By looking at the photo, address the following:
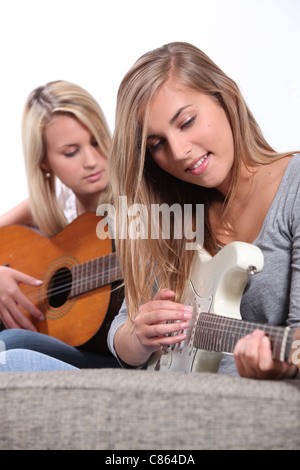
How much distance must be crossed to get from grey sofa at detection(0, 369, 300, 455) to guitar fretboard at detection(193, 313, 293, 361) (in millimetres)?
51

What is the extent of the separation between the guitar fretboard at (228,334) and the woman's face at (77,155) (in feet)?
3.33

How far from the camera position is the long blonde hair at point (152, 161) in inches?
48.9

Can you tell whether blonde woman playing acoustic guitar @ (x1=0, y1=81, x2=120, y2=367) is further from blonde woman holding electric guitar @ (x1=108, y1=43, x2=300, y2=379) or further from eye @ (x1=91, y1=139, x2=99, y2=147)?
blonde woman holding electric guitar @ (x1=108, y1=43, x2=300, y2=379)

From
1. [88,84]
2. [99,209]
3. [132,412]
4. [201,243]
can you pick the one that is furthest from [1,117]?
[132,412]

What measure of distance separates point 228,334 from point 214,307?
6.6 inches

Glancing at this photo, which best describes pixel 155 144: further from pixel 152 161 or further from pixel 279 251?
pixel 279 251

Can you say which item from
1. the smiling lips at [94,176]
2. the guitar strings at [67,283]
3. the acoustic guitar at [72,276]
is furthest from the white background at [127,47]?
the guitar strings at [67,283]

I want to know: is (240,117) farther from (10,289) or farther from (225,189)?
(10,289)

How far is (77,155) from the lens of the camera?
2.02 m

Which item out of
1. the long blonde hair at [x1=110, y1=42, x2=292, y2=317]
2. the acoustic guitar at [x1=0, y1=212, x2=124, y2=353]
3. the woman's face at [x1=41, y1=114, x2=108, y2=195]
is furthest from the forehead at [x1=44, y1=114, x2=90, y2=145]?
the long blonde hair at [x1=110, y1=42, x2=292, y2=317]

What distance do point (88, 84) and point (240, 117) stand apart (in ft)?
3.34

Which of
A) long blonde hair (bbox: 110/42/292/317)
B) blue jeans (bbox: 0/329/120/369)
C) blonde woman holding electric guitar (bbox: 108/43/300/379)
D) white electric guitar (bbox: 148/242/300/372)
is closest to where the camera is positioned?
white electric guitar (bbox: 148/242/300/372)

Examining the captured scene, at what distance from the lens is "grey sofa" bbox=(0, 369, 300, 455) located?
67 cm

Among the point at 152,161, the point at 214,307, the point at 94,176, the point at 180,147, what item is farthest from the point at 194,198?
the point at 94,176
